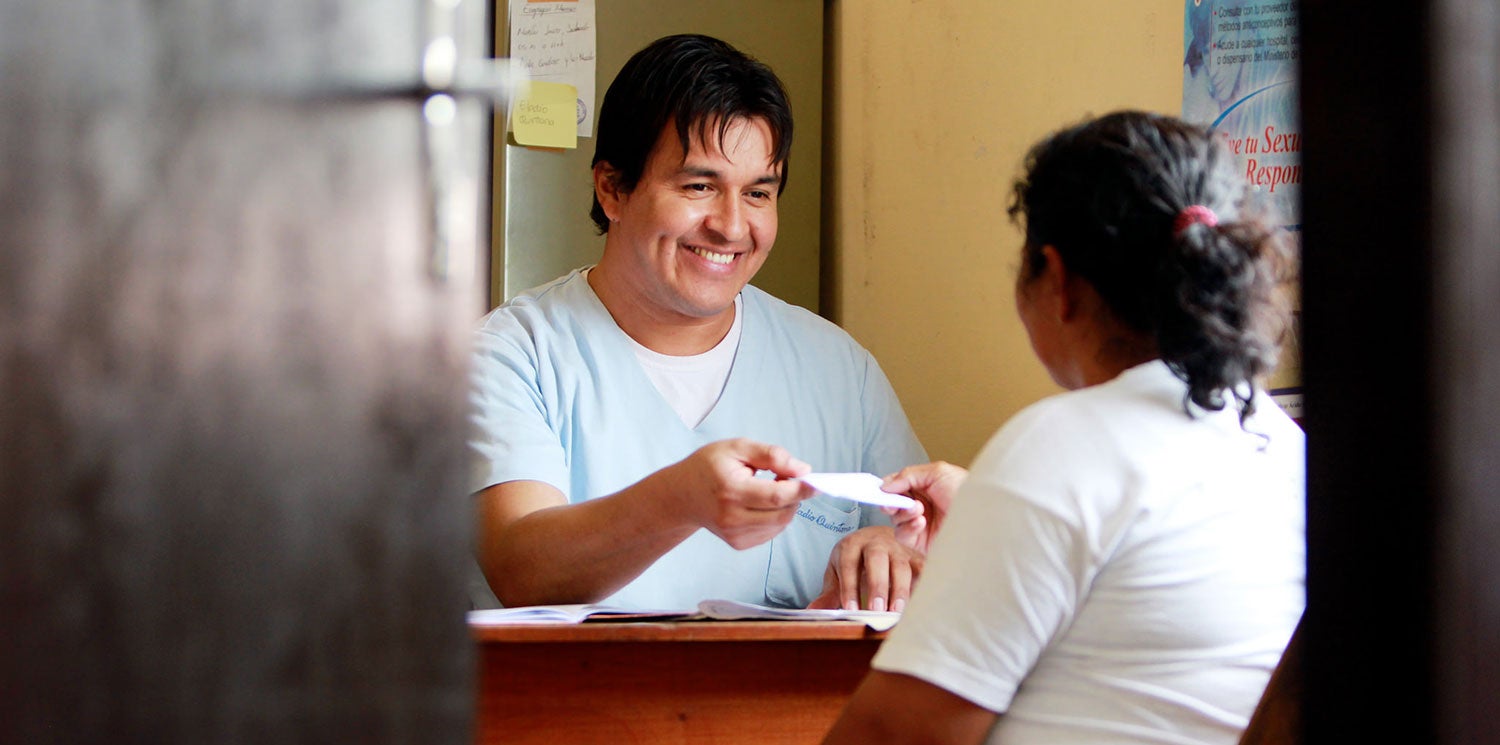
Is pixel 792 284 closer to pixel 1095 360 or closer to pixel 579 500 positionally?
pixel 579 500

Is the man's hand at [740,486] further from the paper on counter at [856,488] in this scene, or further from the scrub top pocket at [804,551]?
the scrub top pocket at [804,551]

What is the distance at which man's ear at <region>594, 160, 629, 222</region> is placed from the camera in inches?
81.7

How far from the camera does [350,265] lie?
0.33 meters

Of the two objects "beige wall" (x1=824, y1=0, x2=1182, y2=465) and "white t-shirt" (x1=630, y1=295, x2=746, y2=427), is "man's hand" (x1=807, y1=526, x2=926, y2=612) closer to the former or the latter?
"white t-shirt" (x1=630, y1=295, x2=746, y2=427)

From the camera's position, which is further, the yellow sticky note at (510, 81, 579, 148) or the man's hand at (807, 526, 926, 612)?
the yellow sticky note at (510, 81, 579, 148)

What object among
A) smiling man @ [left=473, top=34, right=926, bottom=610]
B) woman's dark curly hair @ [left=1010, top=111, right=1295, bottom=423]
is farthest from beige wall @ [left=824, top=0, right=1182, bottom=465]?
woman's dark curly hair @ [left=1010, top=111, right=1295, bottom=423]

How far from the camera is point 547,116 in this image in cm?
265

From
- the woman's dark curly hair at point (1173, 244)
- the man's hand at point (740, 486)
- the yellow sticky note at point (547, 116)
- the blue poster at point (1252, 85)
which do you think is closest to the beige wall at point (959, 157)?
the blue poster at point (1252, 85)

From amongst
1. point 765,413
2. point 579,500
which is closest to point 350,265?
point 579,500

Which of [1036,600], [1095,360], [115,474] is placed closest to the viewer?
[115,474]

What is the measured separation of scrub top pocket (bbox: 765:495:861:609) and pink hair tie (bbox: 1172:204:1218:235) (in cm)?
101

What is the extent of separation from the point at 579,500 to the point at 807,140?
1.16 metres

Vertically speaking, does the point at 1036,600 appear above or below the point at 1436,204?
below

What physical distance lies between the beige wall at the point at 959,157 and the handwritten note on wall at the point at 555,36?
0.54 metres
